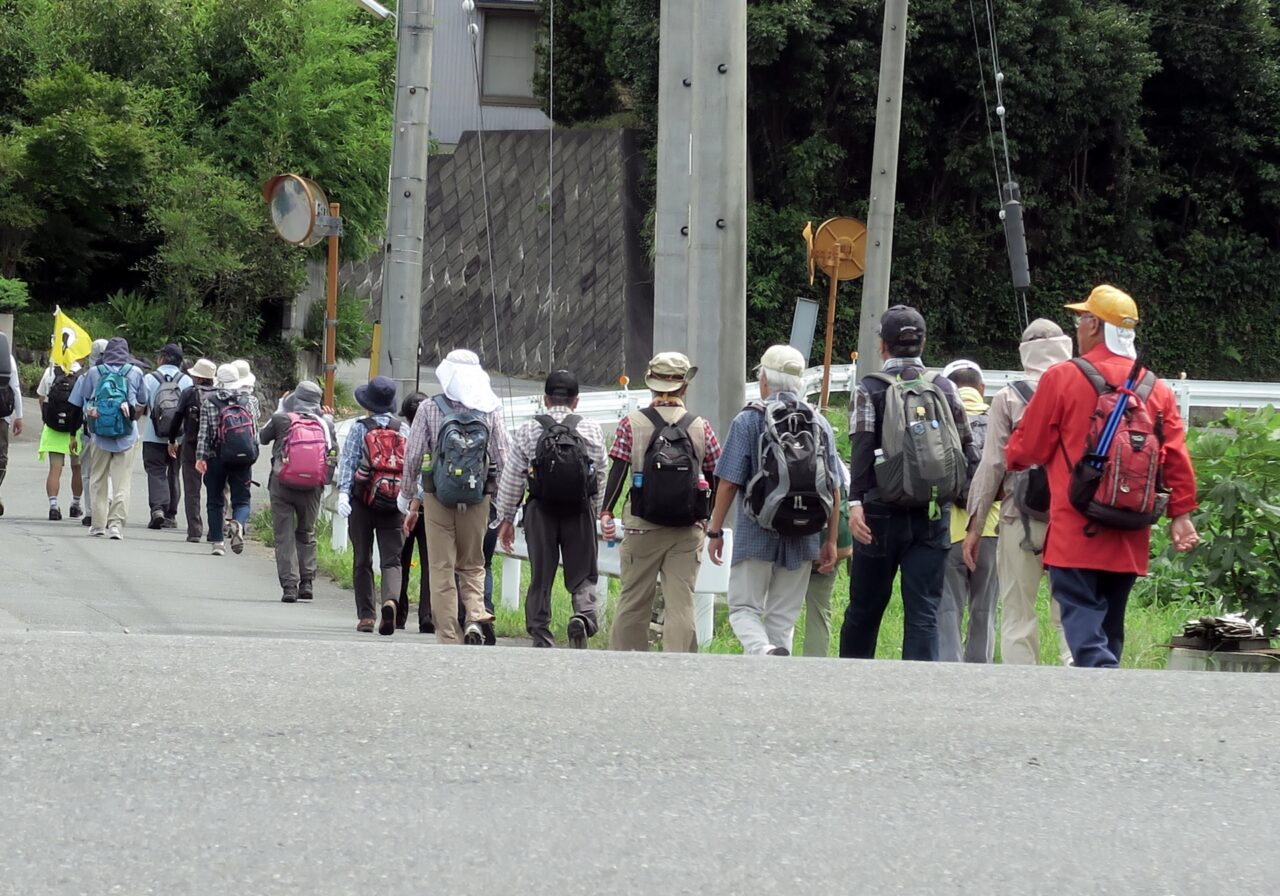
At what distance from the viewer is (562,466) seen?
30.5ft

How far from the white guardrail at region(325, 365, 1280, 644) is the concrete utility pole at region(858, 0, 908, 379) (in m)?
1.70

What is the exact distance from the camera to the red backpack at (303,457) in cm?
1268

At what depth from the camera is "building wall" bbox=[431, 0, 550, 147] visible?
1951 inches

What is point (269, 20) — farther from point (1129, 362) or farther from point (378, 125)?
point (1129, 362)

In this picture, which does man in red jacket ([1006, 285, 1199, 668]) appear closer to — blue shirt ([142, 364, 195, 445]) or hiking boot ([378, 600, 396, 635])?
hiking boot ([378, 600, 396, 635])

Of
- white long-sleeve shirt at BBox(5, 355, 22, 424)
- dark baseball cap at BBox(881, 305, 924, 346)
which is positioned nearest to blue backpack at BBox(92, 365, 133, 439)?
white long-sleeve shirt at BBox(5, 355, 22, 424)

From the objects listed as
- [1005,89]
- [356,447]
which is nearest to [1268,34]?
[1005,89]

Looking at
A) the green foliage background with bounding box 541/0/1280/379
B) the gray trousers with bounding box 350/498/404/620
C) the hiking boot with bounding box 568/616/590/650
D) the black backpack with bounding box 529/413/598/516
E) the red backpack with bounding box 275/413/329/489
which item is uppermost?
the green foliage background with bounding box 541/0/1280/379

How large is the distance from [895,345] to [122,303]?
26.0m

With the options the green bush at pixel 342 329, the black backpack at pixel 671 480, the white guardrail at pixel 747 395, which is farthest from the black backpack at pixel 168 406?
the green bush at pixel 342 329

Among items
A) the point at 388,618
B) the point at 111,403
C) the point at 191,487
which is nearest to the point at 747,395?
the point at 191,487

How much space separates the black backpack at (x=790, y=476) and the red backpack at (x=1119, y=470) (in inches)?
60.8

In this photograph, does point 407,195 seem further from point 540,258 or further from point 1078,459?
point 540,258

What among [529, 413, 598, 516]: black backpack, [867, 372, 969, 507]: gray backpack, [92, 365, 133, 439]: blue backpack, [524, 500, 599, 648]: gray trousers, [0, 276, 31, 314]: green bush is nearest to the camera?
[867, 372, 969, 507]: gray backpack
